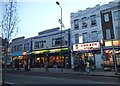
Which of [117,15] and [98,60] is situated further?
[98,60]

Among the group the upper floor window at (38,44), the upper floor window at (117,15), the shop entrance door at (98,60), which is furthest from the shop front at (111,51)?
the upper floor window at (38,44)

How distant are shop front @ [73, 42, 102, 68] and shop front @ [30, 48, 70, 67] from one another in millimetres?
2469

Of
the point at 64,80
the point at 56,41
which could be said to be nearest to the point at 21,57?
the point at 56,41

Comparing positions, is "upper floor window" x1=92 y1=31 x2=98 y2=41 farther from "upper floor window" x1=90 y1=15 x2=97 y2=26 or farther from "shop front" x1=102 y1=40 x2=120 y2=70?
"shop front" x1=102 y1=40 x2=120 y2=70

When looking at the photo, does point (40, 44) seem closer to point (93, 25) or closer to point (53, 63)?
point (53, 63)

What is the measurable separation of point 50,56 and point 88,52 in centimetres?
1079

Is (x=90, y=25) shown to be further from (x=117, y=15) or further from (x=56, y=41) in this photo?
(x=56, y=41)

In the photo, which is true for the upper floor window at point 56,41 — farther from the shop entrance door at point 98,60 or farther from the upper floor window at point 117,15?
the upper floor window at point 117,15

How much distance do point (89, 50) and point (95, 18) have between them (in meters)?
5.82

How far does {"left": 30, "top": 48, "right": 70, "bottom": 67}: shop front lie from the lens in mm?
43938

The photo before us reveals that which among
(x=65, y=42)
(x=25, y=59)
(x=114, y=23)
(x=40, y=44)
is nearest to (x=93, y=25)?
(x=114, y=23)

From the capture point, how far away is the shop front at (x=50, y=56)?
43.9 metres

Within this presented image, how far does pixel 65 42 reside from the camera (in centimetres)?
4434

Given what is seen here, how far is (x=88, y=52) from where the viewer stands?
39.5 metres
